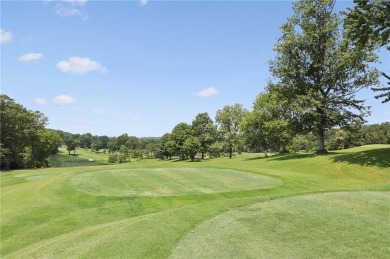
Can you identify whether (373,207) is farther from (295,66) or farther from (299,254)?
(295,66)

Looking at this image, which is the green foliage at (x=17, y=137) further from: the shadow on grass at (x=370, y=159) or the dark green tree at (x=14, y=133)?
the shadow on grass at (x=370, y=159)

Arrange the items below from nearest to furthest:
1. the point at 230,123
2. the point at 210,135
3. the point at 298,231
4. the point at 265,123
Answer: the point at 298,231
the point at 265,123
the point at 230,123
the point at 210,135

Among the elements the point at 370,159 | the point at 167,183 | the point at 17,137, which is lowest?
the point at 167,183

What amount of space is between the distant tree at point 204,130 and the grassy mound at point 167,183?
6653 cm

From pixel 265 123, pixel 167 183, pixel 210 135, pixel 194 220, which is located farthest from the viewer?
pixel 210 135

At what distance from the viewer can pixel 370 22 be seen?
26000 mm

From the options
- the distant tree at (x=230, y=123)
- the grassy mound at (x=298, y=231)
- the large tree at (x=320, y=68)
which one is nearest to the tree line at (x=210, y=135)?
the distant tree at (x=230, y=123)

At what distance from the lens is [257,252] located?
810 cm

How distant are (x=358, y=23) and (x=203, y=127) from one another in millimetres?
74518

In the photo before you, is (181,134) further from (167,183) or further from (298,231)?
(298,231)

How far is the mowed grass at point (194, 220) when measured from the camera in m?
8.59

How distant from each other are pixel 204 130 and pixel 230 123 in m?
16.4

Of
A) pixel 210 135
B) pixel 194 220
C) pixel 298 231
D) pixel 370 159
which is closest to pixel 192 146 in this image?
pixel 210 135

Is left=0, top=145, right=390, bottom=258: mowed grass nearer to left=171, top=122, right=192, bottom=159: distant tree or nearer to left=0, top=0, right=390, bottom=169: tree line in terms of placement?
left=0, top=0, right=390, bottom=169: tree line
